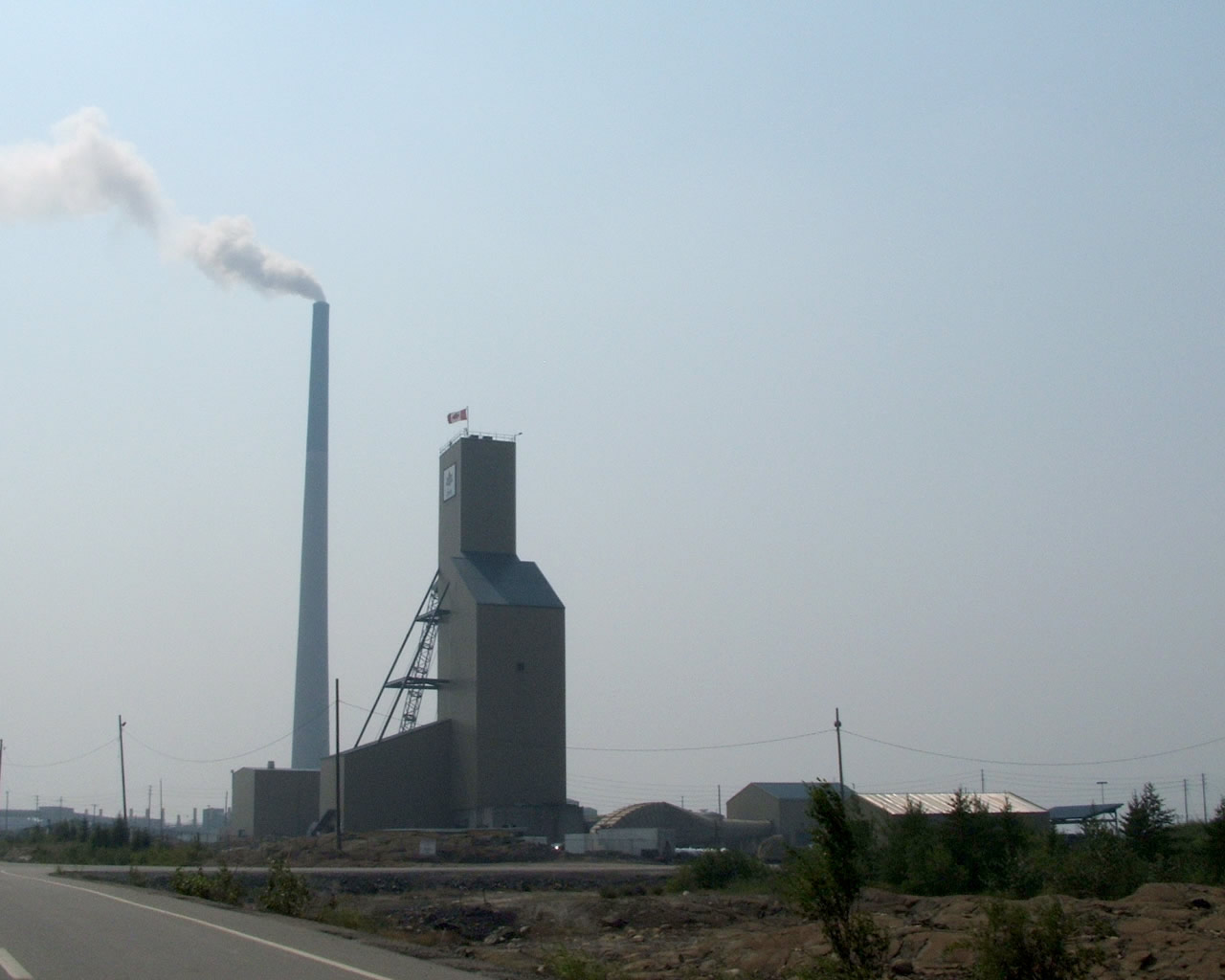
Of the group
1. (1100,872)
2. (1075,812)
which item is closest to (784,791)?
(1075,812)

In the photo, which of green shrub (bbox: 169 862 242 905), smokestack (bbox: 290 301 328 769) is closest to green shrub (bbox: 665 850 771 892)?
green shrub (bbox: 169 862 242 905)

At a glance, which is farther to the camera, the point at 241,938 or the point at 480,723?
the point at 480,723

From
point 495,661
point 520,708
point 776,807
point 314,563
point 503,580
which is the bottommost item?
point 776,807

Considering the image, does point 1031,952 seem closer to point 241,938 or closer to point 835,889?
point 835,889

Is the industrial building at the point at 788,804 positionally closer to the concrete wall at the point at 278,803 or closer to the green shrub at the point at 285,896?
A: the concrete wall at the point at 278,803

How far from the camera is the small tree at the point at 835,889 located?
13148mm

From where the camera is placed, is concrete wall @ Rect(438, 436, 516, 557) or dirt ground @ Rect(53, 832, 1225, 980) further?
concrete wall @ Rect(438, 436, 516, 557)

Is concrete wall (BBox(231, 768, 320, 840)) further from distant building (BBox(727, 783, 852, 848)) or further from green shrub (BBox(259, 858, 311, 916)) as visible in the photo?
green shrub (BBox(259, 858, 311, 916))

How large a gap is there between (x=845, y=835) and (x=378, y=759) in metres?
55.9

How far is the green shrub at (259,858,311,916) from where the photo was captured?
2227cm

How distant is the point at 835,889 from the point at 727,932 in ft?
43.9

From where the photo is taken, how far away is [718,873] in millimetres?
39188

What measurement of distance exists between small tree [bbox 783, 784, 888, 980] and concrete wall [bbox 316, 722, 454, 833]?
54.6m

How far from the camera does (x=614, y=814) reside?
238 feet
